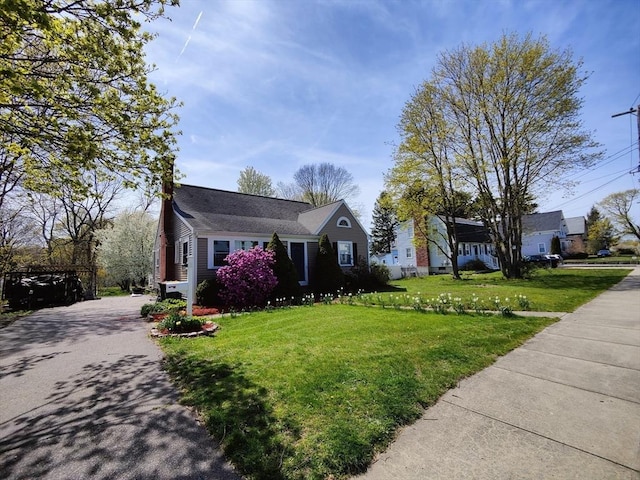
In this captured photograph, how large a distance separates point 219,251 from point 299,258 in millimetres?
4646

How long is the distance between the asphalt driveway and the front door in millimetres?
10618

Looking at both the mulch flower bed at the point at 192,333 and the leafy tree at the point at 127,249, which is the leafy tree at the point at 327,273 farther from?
the leafy tree at the point at 127,249

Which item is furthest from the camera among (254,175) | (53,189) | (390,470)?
(254,175)

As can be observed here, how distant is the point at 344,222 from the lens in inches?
777

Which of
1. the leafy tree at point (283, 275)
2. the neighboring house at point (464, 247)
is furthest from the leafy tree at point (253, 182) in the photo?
the leafy tree at point (283, 275)

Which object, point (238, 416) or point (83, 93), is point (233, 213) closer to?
point (83, 93)

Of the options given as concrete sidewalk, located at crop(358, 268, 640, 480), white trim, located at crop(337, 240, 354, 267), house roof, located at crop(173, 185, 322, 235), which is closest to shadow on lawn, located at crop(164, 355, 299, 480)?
concrete sidewalk, located at crop(358, 268, 640, 480)

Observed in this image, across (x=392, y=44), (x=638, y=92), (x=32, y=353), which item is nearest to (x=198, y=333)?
(x=32, y=353)

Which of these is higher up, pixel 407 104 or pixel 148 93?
pixel 407 104

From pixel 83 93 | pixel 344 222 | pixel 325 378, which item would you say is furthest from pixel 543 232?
pixel 83 93

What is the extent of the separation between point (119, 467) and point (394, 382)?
3.07 metres

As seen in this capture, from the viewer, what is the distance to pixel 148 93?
18.5 ft

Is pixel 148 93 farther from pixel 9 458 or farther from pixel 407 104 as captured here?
pixel 407 104

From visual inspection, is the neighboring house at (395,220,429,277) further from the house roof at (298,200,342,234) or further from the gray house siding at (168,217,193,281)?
the gray house siding at (168,217,193,281)
